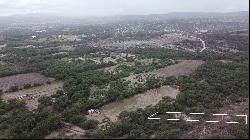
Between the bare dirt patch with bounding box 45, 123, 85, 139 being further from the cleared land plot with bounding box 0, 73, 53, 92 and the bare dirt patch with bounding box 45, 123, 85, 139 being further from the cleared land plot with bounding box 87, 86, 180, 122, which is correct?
the cleared land plot with bounding box 0, 73, 53, 92

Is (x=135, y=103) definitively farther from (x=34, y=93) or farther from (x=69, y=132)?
(x=34, y=93)

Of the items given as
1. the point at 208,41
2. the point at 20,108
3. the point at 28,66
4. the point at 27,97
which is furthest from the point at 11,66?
the point at 208,41

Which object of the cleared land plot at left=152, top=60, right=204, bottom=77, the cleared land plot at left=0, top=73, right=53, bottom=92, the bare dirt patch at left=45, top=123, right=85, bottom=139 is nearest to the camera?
the bare dirt patch at left=45, top=123, right=85, bottom=139

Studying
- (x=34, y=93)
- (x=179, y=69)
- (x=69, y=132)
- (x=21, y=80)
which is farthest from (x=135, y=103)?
(x=21, y=80)

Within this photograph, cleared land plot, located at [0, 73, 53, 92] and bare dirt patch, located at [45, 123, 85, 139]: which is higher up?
bare dirt patch, located at [45, 123, 85, 139]

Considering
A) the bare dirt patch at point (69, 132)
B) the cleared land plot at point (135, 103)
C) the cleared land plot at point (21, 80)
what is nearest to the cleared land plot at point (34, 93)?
the cleared land plot at point (21, 80)

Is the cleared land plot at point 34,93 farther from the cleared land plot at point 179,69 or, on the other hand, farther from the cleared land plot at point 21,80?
the cleared land plot at point 179,69

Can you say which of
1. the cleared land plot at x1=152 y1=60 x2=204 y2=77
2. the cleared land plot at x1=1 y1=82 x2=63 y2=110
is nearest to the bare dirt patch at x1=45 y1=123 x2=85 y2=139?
the cleared land plot at x1=1 y1=82 x2=63 y2=110
